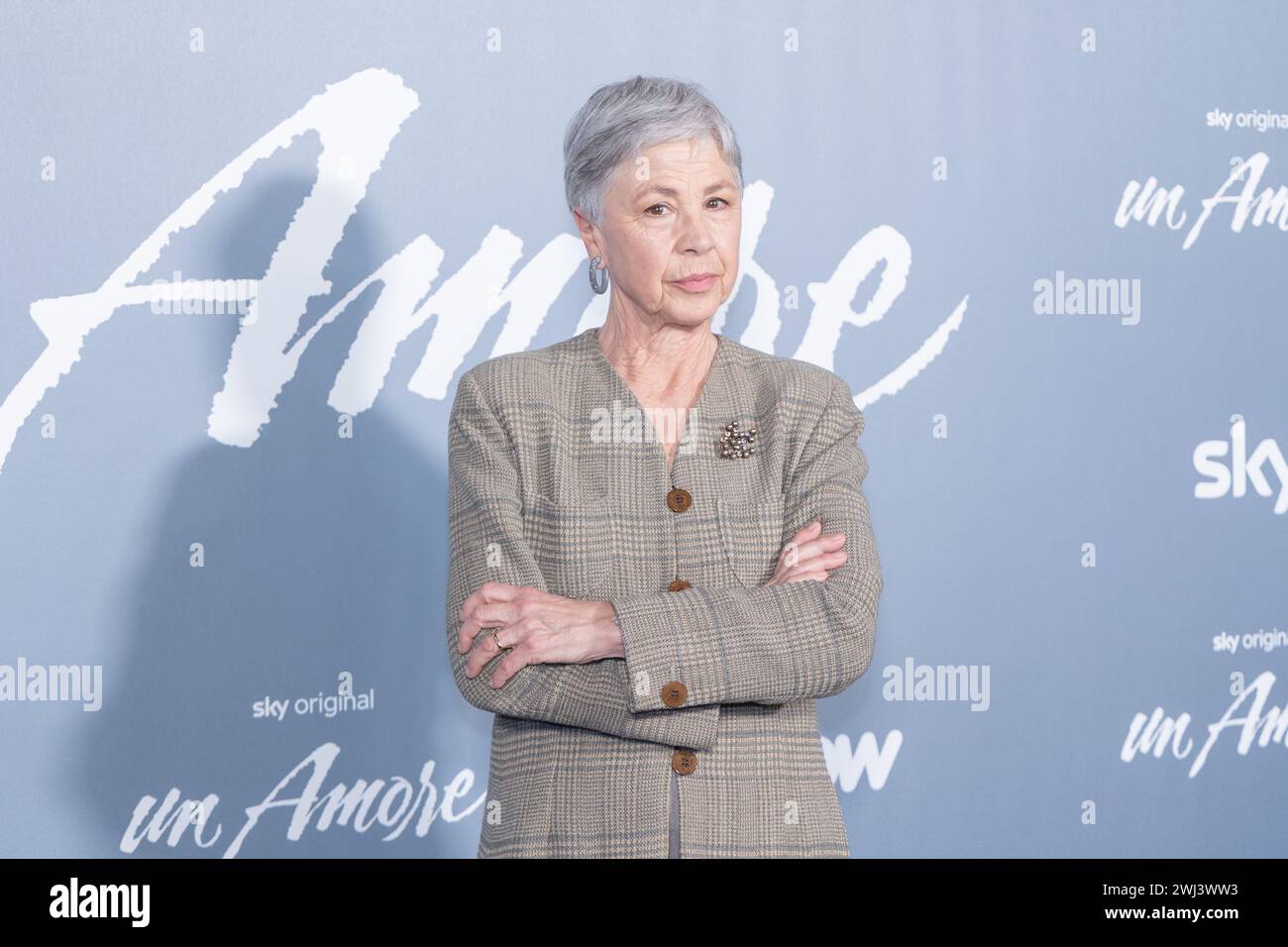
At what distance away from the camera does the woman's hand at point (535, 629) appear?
1920 millimetres

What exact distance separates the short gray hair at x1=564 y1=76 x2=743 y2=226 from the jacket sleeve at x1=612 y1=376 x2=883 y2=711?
1.86ft

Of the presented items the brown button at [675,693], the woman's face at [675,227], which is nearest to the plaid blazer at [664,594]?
the brown button at [675,693]

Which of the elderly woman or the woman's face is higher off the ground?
the woman's face

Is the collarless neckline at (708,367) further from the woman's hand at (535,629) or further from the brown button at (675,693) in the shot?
the brown button at (675,693)

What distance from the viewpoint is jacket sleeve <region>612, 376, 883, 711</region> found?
1881mm

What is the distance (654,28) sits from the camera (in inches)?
124

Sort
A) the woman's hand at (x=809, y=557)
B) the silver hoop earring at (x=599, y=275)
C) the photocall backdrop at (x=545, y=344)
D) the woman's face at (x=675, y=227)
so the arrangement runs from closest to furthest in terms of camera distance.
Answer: the woman's hand at (x=809, y=557), the woman's face at (x=675, y=227), the silver hoop earring at (x=599, y=275), the photocall backdrop at (x=545, y=344)

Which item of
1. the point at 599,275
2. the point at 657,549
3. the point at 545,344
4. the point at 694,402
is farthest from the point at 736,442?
the point at 545,344

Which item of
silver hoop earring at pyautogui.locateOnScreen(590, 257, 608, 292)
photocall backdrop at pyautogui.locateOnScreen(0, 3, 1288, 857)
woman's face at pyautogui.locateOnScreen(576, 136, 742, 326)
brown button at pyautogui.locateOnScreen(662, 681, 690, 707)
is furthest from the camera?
photocall backdrop at pyautogui.locateOnScreen(0, 3, 1288, 857)

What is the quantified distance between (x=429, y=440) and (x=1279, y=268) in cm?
197

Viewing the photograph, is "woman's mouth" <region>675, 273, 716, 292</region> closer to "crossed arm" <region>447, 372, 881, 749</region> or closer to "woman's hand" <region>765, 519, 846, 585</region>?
"crossed arm" <region>447, 372, 881, 749</region>

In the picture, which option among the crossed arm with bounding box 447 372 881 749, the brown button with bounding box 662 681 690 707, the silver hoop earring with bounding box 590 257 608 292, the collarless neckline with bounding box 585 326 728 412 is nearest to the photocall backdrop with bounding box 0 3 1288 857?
the silver hoop earring with bounding box 590 257 608 292
